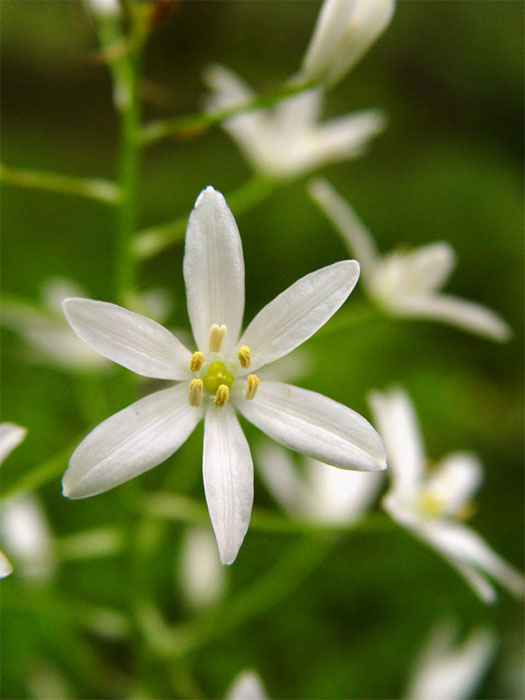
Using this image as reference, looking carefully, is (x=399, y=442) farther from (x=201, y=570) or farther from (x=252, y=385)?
(x=201, y=570)

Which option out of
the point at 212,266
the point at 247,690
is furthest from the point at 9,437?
the point at 247,690

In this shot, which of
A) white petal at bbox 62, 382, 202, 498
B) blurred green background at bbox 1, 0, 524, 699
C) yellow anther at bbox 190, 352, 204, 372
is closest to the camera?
white petal at bbox 62, 382, 202, 498

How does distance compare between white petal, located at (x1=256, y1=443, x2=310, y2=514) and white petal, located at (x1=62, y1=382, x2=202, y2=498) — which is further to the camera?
white petal, located at (x1=256, y1=443, x2=310, y2=514)

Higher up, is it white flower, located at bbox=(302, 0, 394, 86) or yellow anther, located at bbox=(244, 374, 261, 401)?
white flower, located at bbox=(302, 0, 394, 86)

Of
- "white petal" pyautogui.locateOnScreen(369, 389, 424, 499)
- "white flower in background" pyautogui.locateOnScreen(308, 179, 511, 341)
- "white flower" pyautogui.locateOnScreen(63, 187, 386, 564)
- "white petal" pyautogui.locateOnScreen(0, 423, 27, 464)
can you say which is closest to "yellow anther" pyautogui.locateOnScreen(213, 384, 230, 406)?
"white flower" pyautogui.locateOnScreen(63, 187, 386, 564)

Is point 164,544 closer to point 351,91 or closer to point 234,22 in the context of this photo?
point 351,91

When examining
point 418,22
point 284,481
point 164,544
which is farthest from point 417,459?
point 418,22

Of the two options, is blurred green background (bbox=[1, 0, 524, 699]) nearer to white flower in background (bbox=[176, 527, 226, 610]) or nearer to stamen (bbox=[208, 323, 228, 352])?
white flower in background (bbox=[176, 527, 226, 610])
